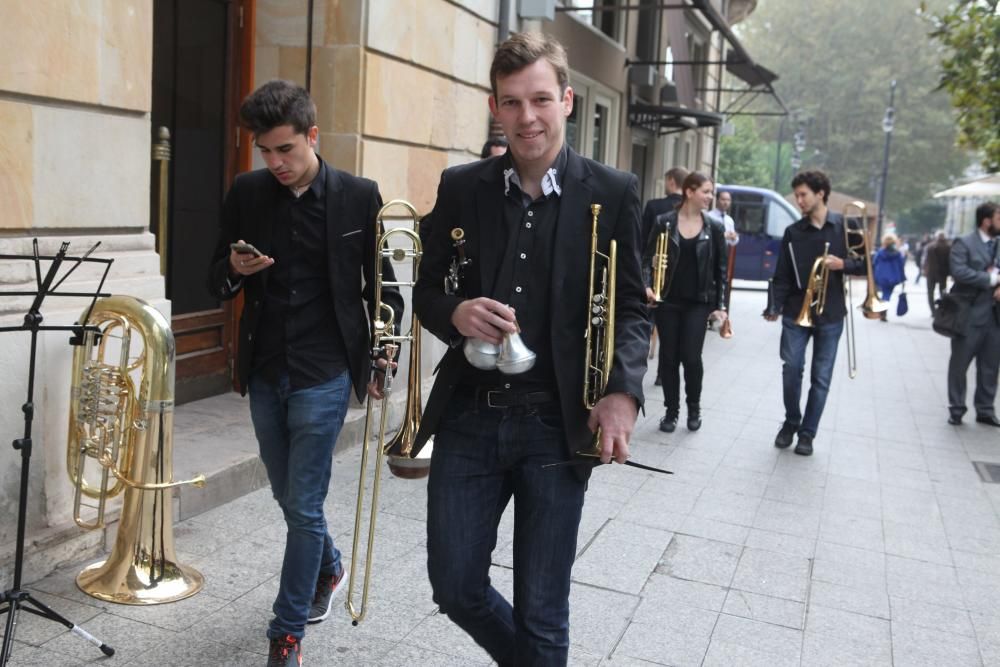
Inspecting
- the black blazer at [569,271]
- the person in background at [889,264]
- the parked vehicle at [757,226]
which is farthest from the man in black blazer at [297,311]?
the parked vehicle at [757,226]

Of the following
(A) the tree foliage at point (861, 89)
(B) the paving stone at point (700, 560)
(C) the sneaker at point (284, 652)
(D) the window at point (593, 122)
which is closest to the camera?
(C) the sneaker at point (284, 652)

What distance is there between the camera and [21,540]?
12.5 feet

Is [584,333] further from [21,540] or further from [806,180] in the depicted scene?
[806,180]

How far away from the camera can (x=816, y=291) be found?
773 cm

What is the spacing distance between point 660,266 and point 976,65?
21.1ft

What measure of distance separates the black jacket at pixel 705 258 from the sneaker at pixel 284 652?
524 cm

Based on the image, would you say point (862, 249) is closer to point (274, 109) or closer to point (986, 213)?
point (986, 213)

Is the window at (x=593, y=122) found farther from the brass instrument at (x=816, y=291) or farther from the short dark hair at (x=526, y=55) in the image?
the short dark hair at (x=526, y=55)

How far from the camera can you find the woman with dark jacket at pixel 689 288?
827cm

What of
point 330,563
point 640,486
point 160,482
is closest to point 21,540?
point 160,482

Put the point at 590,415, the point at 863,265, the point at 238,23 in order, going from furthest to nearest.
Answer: the point at 863,265, the point at 238,23, the point at 590,415

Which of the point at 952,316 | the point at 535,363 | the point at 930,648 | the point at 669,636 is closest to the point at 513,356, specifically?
the point at 535,363

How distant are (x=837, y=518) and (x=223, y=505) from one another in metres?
3.62

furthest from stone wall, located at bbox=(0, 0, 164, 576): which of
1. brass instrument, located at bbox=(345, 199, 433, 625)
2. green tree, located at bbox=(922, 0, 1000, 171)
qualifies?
green tree, located at bbox=(922, 0, 1000, 171)
